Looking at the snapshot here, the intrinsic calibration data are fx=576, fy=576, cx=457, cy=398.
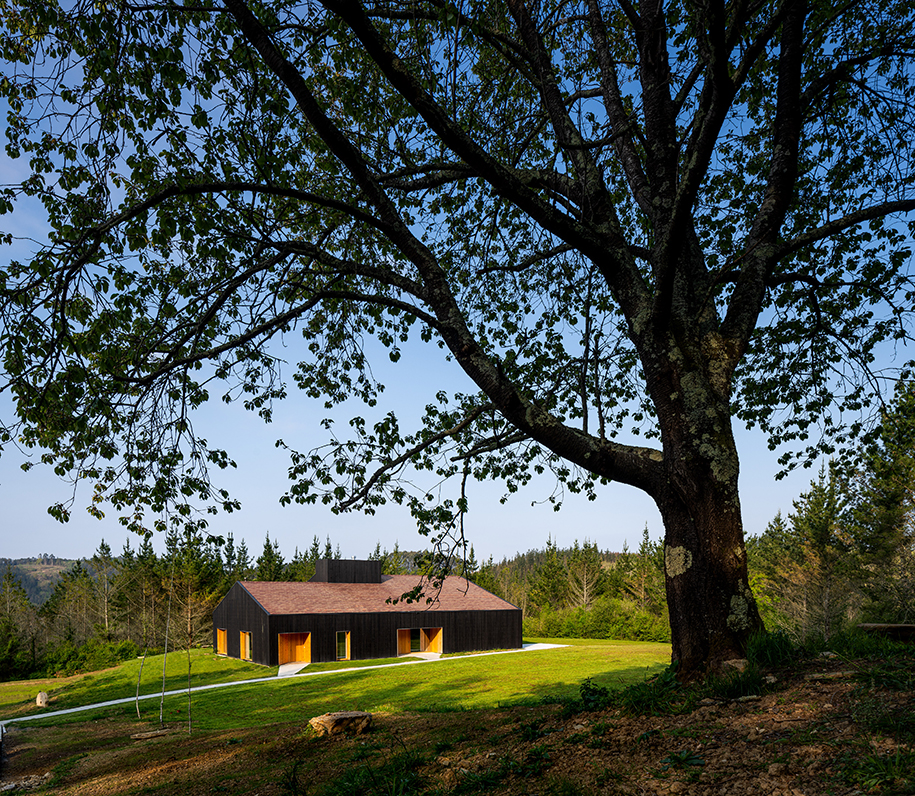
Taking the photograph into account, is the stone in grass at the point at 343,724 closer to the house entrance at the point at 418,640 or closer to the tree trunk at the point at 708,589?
the tree trunk at the point at 708,589

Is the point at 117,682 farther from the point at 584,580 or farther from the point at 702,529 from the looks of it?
the point at 584,580

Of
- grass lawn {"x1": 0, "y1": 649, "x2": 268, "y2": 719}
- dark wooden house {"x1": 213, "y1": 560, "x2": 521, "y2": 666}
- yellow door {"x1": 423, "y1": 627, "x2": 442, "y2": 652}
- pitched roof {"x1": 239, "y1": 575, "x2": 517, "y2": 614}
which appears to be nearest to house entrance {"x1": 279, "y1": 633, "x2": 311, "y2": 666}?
dark wooden house {"x1": 213, "y1": 560, "x2": 521, "y2": 666}

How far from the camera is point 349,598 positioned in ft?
115

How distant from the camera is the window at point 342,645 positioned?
3259 centimetres

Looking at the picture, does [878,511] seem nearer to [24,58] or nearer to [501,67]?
[501,67]

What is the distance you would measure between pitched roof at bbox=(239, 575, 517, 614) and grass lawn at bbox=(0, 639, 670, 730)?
3.21 meters

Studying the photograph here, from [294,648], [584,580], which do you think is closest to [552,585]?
[584,580]

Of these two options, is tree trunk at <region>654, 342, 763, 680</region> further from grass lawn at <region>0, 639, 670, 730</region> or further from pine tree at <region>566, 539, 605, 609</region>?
pine tree at <region>566, 539, 605, 609</region>

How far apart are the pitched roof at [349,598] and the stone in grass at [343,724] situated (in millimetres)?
20799

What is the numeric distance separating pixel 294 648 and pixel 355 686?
1181cm

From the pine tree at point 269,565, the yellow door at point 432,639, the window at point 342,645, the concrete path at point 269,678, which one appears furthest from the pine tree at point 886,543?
the pine tree at point 269,565

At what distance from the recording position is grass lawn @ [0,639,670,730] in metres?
17.6

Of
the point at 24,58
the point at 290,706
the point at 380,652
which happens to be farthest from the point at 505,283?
the point at 380,652

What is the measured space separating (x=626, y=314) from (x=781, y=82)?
3153mm
